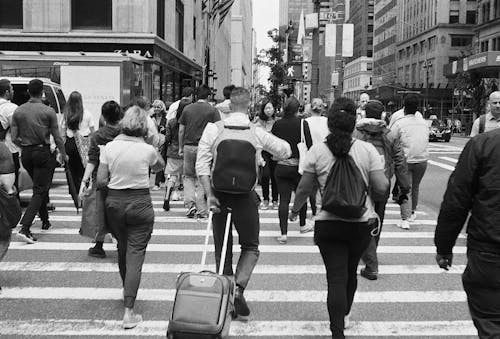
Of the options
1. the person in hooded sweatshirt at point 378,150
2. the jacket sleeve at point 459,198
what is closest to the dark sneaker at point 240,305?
the person in hooded sweatshirt at point 378,150

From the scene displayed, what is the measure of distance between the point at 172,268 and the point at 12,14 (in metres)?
25.3

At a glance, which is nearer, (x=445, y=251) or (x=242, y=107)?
(x=445, y=251)

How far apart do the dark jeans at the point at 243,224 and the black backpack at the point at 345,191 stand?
948 millimetres

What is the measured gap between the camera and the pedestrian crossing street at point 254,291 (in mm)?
5453

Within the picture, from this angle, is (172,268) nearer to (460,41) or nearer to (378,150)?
(378,150)

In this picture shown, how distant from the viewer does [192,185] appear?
426 inches

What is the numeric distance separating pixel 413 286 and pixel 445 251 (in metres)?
3.44

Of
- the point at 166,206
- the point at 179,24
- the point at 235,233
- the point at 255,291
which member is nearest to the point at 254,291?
the point at 255,291

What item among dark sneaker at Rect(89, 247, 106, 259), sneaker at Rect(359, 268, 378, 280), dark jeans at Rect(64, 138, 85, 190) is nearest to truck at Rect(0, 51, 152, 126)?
dark jeans at Rect(64, 138, 85, 190)

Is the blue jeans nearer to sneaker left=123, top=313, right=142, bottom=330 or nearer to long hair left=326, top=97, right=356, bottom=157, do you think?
sneaker left=123, top=313, right=142, bottom=330

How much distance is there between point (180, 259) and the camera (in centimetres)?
801

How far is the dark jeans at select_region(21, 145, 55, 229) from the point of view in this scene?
8.40 metres

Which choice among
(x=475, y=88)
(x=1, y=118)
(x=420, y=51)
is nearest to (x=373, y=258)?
(x=1, y=118)

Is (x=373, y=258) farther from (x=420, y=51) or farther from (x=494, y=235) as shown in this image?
(x=420, y=51)
